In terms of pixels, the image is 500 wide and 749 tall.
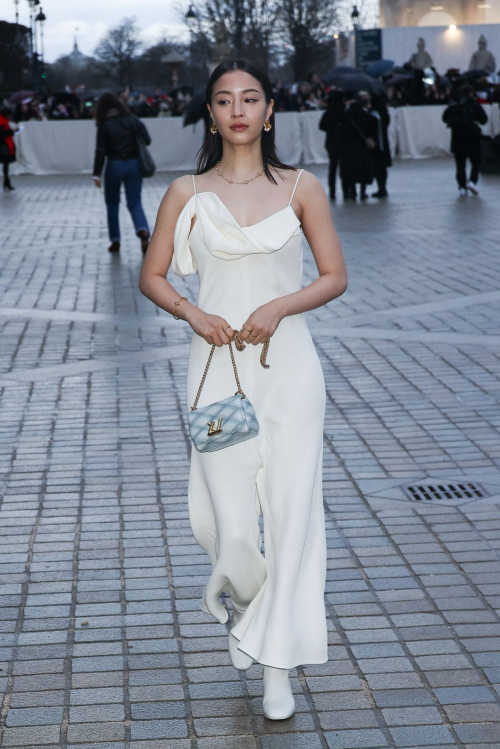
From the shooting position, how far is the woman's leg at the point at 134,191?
43.9 feet

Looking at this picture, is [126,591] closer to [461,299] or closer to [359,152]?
[461,299]

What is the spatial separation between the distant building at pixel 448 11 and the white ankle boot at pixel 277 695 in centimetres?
5309

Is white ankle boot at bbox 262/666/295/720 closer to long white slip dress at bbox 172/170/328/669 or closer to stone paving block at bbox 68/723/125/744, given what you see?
long white slip dress at bbox 172/170/328/669

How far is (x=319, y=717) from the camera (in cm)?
332

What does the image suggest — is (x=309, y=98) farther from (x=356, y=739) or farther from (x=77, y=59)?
(x=77, y=59)

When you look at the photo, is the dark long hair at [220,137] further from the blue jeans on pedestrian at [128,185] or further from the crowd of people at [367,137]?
the crowd of people at [367,137]

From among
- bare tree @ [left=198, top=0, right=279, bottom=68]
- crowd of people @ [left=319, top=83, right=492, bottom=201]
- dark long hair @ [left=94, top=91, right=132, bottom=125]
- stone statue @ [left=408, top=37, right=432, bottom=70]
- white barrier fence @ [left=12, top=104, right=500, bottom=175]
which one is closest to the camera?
dark long hair @ [left=94, top=91, right=132, bottom=125]

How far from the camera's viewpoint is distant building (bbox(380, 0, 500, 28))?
52.9m

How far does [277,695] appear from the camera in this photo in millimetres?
3289

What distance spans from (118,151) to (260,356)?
1046 cm

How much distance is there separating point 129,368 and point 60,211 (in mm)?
11918

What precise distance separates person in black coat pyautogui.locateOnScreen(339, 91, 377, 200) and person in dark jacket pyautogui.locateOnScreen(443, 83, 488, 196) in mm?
1301

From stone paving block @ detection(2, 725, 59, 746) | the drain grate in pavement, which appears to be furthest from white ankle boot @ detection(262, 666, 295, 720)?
the drain grate in pavement

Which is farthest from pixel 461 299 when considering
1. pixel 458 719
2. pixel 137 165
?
pixel 458 719
